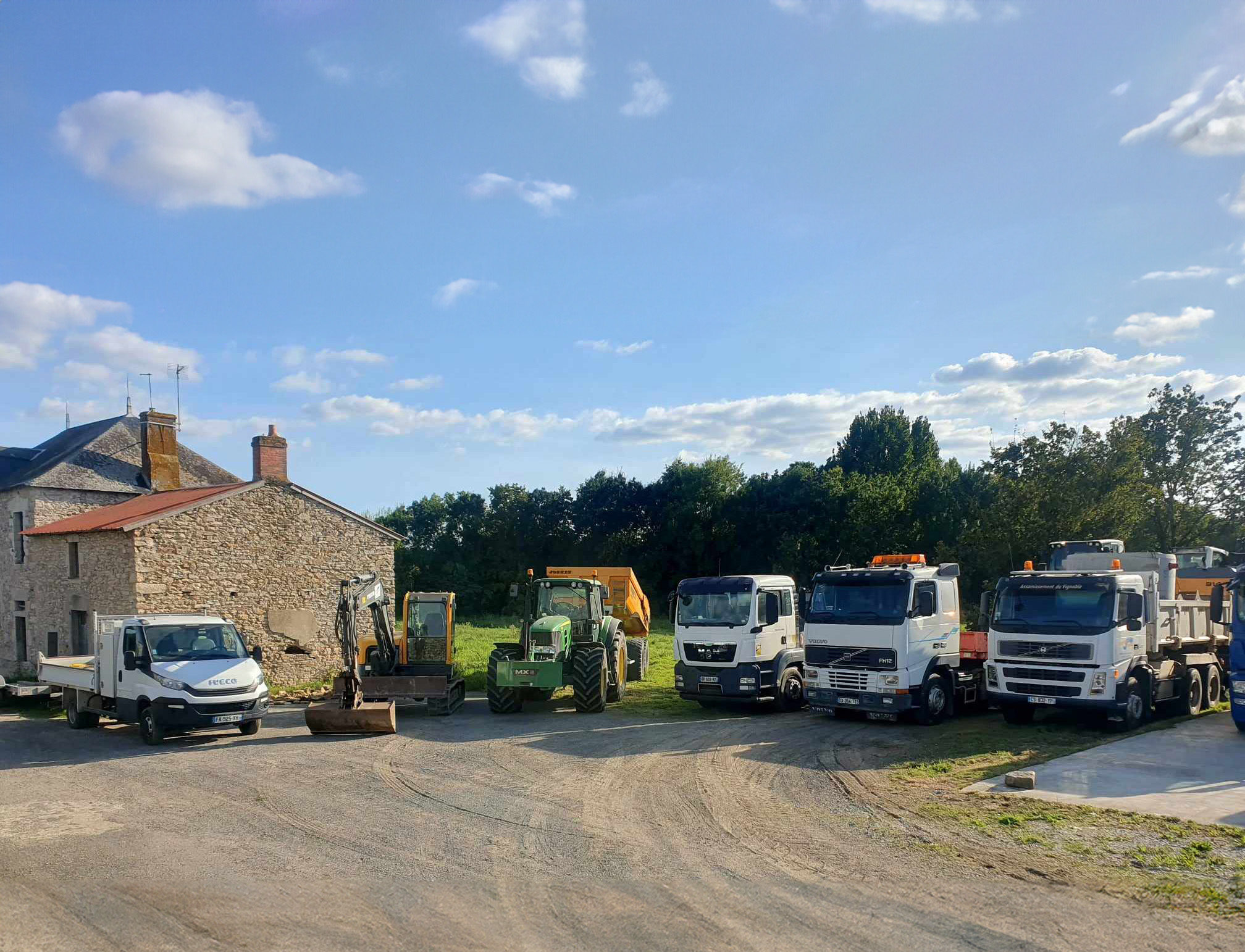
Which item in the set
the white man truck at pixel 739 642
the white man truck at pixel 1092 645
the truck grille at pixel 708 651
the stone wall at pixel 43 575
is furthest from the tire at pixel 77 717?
the white man truck at pixel 1092 645

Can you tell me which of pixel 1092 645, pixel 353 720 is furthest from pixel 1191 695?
pixel 353 720

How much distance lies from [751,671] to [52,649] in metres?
20.4

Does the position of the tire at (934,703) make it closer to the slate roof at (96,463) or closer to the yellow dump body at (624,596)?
the yellow dump body at (624,596)

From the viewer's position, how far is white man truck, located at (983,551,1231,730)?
1404 cm

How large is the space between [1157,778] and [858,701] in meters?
4.93

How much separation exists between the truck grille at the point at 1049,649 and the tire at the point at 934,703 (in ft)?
4.22

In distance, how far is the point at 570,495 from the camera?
58.4 meters

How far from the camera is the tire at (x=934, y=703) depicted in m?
15.4

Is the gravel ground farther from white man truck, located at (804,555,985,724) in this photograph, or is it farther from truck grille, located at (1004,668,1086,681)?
truck grille, located at (1004,668,1086,681)

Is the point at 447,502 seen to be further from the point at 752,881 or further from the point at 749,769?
the point at 752,881

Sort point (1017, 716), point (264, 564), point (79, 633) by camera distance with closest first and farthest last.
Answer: point (1017, 716) < point (264, 564) < point (79, 633)

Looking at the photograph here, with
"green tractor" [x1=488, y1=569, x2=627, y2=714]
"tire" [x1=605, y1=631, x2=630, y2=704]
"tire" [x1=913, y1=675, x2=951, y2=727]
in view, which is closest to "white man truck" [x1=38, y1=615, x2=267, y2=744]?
"green tractor" [x1=488, y1=569, x2=627, y2=714]

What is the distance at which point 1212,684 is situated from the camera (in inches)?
677

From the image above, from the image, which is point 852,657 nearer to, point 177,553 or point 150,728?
point 150,728
